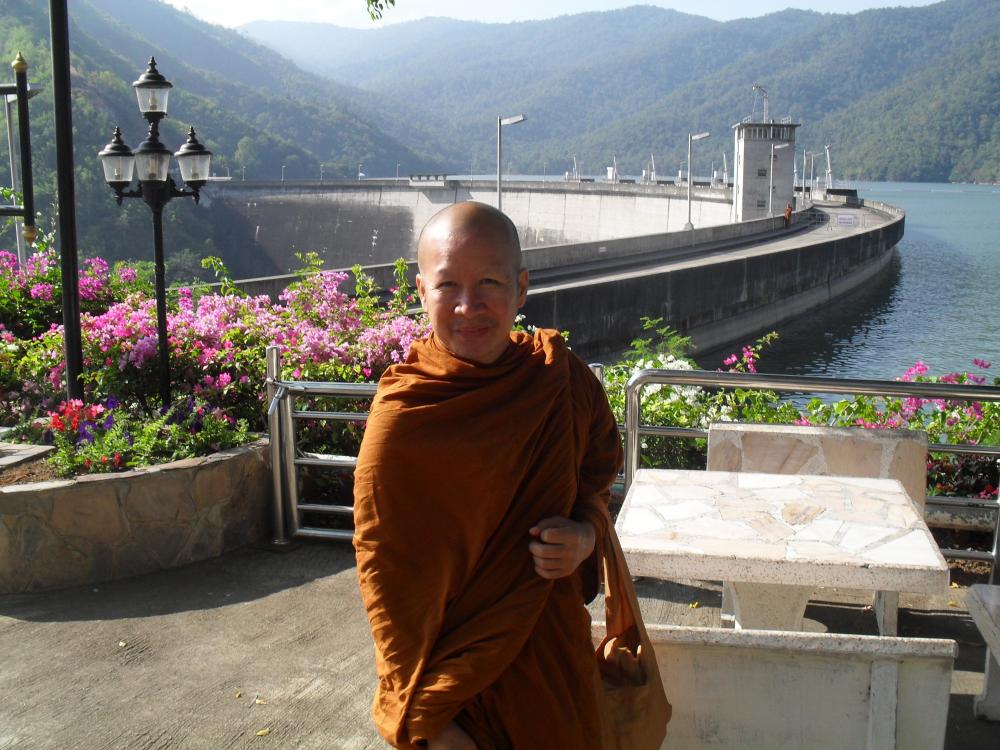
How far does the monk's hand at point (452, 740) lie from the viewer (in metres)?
1.59

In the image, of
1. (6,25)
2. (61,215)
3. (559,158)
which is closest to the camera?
(61,215)

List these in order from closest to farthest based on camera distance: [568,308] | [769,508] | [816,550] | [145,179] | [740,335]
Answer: [816,550] < [769,508] < [145,179] < [568,308] < [740,335]

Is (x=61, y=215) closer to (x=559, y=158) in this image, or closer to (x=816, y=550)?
(x=816, y=550)

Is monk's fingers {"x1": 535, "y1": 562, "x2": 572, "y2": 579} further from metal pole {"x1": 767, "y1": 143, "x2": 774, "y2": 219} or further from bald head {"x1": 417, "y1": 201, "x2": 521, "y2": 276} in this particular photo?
metal pole {"x1": 767, "y1": 143, "x2": 774, "y2": 219}

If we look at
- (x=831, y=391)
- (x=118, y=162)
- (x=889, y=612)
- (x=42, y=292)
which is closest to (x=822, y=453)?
(x=831, y=391)

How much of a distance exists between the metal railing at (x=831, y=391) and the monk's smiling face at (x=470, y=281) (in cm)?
220

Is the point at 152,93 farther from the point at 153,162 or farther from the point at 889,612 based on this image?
the point at 889,612

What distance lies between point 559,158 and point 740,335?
550ft

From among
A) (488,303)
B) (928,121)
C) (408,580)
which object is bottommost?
(408,580)

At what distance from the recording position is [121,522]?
4.13m

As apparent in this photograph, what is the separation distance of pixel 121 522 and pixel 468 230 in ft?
9.81

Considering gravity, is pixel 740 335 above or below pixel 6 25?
below

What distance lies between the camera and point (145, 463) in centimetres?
436

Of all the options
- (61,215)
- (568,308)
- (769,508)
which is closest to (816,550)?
(769,508)
